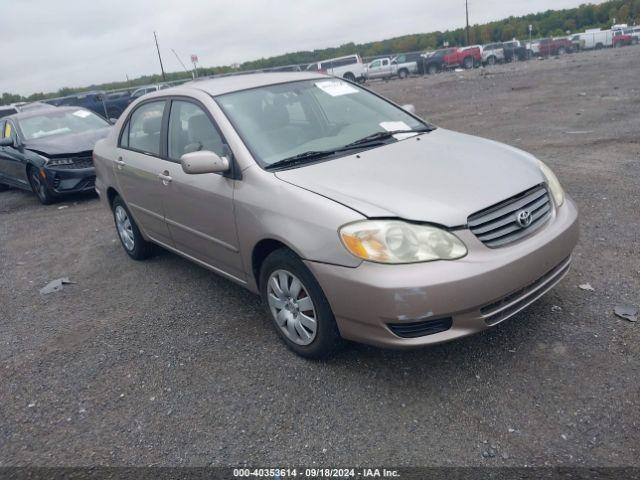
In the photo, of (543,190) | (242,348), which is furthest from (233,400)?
(543,190)

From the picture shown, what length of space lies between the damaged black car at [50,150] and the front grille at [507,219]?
7449mm

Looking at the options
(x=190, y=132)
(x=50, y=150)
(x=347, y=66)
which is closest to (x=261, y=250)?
(x=190, y=132)

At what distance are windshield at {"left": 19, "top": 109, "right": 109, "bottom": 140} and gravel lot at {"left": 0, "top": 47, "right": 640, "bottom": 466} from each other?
505 centimetres

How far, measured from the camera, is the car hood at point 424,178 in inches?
117

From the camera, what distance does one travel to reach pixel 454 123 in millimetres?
12734

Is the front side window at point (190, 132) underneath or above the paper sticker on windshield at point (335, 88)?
underneath

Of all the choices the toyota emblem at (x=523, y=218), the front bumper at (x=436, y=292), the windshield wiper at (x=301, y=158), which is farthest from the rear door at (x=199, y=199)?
the toyota emblem at (x=523, y=218)

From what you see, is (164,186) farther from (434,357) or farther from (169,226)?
(434,357)

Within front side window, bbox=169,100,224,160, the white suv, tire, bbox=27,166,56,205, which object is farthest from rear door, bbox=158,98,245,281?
the white suv

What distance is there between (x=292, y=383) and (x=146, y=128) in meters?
2.82

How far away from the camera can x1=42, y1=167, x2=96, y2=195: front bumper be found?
28.6ft

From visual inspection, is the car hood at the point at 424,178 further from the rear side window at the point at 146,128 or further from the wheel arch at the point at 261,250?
the rear side window at the point at 146,128

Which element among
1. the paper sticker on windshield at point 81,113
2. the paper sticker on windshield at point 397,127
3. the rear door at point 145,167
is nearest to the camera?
the paper sticker on windshield at point 397,127

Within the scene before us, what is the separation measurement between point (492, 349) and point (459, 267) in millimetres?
823
